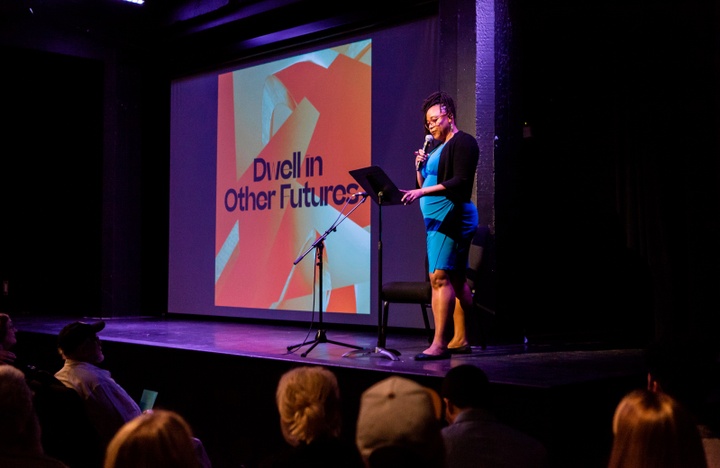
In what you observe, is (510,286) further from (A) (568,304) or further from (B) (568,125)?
(B) (568,125)

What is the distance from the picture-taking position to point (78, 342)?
380 cm

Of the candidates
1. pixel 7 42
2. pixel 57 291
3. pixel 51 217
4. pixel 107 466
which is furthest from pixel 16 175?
pixel 107 466

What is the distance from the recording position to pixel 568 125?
5.98 m

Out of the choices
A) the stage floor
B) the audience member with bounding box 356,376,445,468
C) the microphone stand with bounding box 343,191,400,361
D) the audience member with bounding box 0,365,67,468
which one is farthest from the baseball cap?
the microphone stand with bounding box 343,191,400,361

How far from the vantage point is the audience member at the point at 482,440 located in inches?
83.4

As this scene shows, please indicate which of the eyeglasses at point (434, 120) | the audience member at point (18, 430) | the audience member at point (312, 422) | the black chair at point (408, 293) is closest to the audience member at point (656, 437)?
the audience member at point (312, 422)

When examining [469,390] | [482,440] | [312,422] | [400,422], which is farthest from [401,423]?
[469,390]

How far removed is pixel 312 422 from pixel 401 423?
0.39 m

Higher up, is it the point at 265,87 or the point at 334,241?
the point at 265,87

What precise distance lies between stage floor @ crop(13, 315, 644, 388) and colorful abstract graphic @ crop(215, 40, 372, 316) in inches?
17.9

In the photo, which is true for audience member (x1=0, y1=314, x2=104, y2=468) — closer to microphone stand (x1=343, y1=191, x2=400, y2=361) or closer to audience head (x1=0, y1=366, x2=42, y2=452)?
audience head (x1=0, y1=366, x2=42, y2=452)

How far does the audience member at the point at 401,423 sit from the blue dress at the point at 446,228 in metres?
2.85

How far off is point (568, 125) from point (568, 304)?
1.43 metres

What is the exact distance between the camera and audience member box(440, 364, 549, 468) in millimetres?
2117
